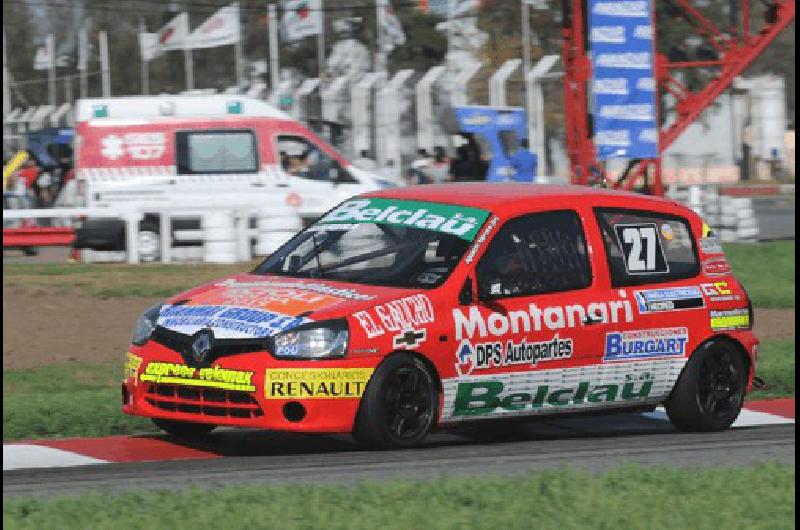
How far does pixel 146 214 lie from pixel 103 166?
2.94 ft

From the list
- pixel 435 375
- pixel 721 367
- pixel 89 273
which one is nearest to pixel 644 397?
pixel 721 367

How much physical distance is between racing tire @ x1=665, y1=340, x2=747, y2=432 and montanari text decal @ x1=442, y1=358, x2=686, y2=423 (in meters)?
0.08

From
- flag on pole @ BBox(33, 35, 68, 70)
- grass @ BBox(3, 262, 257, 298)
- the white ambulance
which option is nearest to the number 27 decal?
grass @ BBox(3, 262, 257, 298)

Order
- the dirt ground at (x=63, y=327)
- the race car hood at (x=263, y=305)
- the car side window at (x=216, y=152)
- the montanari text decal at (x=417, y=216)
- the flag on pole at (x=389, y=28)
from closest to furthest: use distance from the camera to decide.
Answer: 1. the race car hood at (x=263, y=305)
2. the montanari text decal at (x=417, y=216)
3. the dirt ground at (x=63, y=327)
4. the car side window at (x=216, y=152)
5. the flag on pole at (x=389, y=28)

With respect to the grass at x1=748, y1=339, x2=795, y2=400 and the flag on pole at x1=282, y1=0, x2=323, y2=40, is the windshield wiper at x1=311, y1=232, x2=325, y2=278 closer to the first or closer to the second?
the grass at x1=748, y1=339, x2=795, y2=400

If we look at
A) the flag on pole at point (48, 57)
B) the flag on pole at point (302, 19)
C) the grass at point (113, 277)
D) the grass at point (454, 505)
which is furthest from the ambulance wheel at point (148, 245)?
the flag on pole at point (48, 57)

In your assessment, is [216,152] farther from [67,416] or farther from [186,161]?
[67,416]

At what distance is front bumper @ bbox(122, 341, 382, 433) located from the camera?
8.73 m

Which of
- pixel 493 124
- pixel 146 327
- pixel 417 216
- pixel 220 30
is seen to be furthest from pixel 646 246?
pixel 220 30

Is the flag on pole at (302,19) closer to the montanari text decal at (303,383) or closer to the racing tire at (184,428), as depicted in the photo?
the racing tire at (184,428)

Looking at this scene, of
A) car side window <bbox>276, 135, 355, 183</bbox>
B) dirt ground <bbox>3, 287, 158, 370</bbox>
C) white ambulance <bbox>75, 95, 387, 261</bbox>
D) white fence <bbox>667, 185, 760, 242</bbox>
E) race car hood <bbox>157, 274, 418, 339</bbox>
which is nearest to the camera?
race car hood <bbox>157, 274, 418, 339</bbox>

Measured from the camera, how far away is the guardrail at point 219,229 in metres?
22.8

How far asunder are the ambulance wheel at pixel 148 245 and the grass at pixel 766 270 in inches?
306

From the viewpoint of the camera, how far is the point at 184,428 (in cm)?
962
